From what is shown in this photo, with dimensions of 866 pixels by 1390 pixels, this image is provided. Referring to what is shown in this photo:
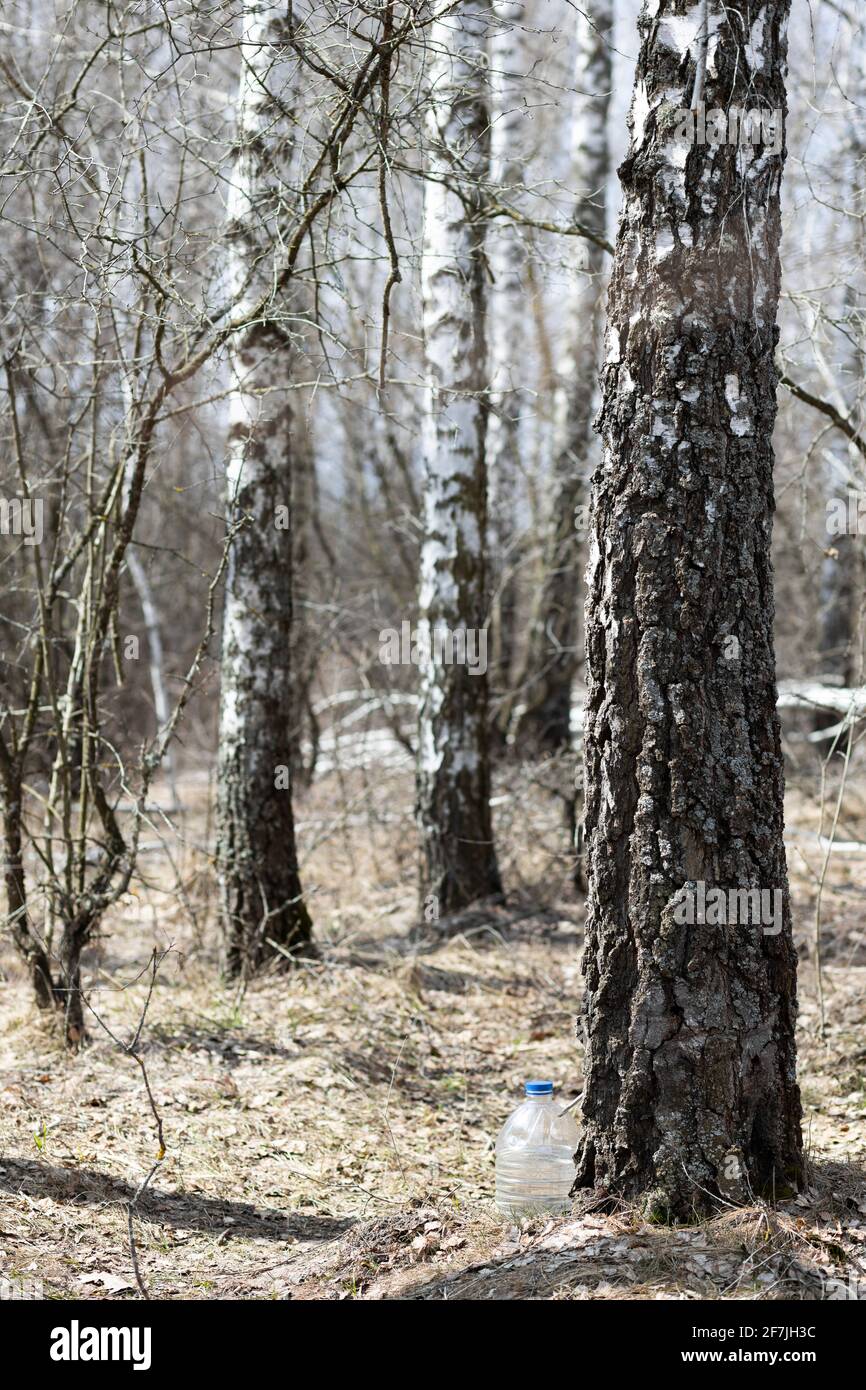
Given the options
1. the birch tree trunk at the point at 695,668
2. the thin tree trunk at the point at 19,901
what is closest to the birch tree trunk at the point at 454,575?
the thin tree trunk at the point at 19,901

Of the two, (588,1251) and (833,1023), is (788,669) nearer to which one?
(833,1023)

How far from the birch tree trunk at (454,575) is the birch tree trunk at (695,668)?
13.1 feet

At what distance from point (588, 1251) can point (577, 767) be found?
5563mm

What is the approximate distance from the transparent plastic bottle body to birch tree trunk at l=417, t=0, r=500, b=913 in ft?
12.0

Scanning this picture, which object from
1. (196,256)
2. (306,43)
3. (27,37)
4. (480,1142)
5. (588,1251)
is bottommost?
(480,1142)

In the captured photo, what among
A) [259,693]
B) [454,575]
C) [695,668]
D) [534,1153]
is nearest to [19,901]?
[259,693]

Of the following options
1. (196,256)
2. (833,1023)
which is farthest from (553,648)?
(196,256)

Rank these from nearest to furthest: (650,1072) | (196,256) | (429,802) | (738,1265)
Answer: (738,1265)
(650,1072)
(196,256)
(429,802)

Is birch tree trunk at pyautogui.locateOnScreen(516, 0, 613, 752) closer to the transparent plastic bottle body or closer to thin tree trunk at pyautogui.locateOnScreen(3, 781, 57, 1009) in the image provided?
thin tree trunk at pyautogui.locateOnScreen(3, 781, 57, 1009)

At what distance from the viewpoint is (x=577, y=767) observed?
28.7 ft

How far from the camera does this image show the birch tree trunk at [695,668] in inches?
133

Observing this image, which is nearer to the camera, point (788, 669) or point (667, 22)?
point (667, 22)

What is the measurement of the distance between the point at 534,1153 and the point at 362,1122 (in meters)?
1.11

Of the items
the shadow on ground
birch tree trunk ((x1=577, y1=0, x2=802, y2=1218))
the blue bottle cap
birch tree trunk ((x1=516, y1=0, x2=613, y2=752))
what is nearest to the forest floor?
the shadow on ground
